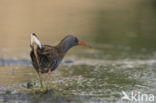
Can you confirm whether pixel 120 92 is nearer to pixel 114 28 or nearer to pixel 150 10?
pixel 114 28

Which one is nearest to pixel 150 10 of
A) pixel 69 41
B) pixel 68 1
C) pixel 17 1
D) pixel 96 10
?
pixel 96 10

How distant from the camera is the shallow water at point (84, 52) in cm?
732

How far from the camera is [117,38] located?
569 inches

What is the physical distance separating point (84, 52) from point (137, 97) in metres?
5.23

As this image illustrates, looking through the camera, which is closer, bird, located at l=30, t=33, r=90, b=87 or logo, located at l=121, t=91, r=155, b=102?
bird, located at l=30, t=33, r=90, b=87

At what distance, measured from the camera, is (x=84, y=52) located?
12.1 meters

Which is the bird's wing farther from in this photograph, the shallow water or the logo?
the logo

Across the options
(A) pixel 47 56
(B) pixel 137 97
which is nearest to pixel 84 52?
(A) pixel 47 56

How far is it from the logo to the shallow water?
13cm

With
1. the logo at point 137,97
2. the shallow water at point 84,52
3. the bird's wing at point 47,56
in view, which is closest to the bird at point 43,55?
the bird's wing at point 47,56

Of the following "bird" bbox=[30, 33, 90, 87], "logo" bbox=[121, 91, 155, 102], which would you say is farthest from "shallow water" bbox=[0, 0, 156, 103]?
"bird" bbox=[30, 33, 90, 87]

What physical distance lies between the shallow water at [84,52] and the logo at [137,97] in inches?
5.0

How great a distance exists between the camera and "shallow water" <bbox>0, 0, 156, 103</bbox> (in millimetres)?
7324

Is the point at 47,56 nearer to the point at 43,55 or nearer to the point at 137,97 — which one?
the point at 43,55
